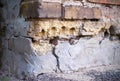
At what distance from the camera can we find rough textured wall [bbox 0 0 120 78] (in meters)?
1.33

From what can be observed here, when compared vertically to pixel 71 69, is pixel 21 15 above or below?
above

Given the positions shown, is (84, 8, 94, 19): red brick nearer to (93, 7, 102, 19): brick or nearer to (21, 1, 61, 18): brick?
(93, 7, 102, 19): brick

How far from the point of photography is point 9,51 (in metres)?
1.62

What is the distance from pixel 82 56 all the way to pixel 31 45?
34 cm

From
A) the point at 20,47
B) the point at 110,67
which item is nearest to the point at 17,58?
the point at 20,47

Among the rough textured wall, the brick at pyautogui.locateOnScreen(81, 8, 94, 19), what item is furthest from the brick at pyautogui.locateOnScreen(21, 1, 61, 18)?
the brick at pyautogui.locateOnScreen(81, 8, 94, 19)

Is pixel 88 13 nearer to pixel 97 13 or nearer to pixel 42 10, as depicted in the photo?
pixel 97 13

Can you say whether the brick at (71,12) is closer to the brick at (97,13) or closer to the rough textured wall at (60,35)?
the rough textured wall at (60,35)

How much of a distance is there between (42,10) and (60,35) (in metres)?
0.20

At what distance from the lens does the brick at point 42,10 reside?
1.26 metres

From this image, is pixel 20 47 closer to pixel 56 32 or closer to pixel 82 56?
pixel 56 32

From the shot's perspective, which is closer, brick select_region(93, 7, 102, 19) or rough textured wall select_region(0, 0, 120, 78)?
rough textured wall select_region(0, 0, 120, 78)

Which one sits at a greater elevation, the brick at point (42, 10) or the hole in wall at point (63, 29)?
the brick at point (42, 10)

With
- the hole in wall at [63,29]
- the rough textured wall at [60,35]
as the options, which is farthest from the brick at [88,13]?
the hole in wall at [63,29]
